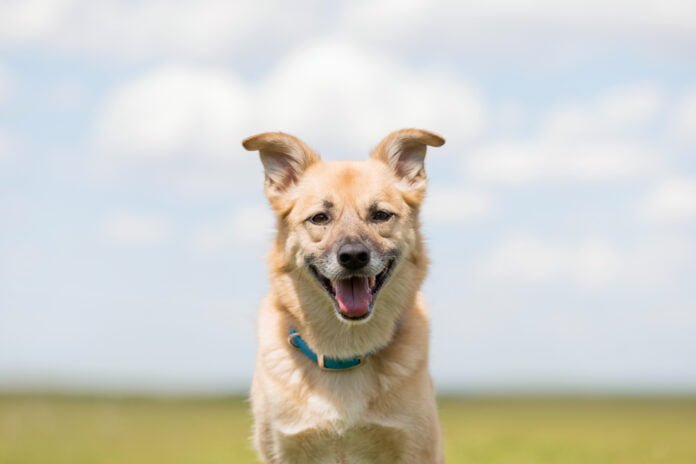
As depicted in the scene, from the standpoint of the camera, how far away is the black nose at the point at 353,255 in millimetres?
7293

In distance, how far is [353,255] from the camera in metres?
7.29

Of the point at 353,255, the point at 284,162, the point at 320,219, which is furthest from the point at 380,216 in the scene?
the point at 284,162

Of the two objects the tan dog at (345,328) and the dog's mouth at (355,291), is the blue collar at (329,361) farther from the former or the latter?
the dog's mouth at (355,291)

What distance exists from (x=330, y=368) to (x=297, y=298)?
68cm

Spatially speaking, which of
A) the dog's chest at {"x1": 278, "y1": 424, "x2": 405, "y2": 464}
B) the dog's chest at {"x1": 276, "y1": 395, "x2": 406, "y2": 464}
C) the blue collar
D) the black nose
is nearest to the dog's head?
the black nose

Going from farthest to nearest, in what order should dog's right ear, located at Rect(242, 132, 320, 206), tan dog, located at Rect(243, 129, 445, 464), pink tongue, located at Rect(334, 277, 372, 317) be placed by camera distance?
1. dog's right ear, located at Rect(242, 132, 320, 206)
2. tan dog, located at Rect(243, 129, 445, 464)
3. pink tongue, located at Rect(334, 277, 372, 317)

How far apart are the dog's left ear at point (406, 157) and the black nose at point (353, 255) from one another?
1.14m

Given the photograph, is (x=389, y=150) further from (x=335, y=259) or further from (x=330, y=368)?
(x=330, y=368)

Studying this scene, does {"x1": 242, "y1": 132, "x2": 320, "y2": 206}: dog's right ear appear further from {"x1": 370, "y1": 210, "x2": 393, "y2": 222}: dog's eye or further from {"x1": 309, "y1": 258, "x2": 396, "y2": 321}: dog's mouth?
{"x1": 309, "y1": 258, "x2": 396, "y2": 321}: dog's mouth

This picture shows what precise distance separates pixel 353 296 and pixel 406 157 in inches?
64.7

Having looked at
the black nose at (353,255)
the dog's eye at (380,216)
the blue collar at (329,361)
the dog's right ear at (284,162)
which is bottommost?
the blue collar at (329,361)

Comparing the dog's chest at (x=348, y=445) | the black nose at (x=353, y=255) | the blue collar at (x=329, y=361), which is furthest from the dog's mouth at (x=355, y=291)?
the dog's chest at (x=348, y=445)

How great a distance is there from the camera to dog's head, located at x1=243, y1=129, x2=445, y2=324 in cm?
746

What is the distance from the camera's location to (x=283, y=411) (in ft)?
25.3
